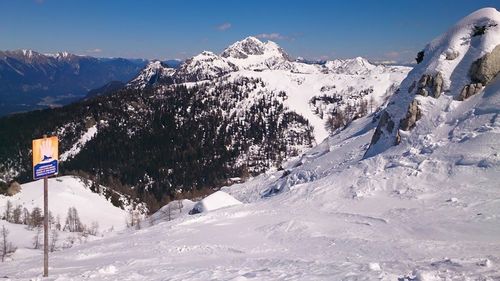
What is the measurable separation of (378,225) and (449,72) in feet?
97.7

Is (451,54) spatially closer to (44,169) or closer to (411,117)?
(411,117)

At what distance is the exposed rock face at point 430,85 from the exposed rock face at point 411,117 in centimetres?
212

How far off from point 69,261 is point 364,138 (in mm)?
62629

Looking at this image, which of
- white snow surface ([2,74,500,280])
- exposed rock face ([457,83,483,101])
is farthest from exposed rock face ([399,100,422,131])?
exposed rock face ([457,83,483,101])

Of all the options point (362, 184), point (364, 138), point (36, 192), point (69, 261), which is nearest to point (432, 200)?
point (362, 184)

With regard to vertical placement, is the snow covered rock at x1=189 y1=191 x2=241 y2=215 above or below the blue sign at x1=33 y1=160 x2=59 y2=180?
below

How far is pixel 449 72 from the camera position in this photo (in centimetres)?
5153

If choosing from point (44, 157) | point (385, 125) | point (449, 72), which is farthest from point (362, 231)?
point (449, 72)

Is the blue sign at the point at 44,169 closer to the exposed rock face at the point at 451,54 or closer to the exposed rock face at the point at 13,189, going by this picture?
the exposed rock face at the point at 451,54

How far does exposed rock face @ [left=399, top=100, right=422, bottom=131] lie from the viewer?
49.5 meters

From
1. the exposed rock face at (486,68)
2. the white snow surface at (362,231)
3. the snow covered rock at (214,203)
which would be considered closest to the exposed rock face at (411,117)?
the white snow surface at (362,231)

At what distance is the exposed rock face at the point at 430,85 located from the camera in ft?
167

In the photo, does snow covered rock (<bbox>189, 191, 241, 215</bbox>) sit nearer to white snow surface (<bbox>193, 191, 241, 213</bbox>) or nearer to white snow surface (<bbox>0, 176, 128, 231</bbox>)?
white snow surface (<bbox>193, 191, 241, 213</bbox>)

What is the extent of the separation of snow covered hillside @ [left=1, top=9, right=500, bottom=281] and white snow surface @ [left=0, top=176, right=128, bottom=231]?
101382 mm
